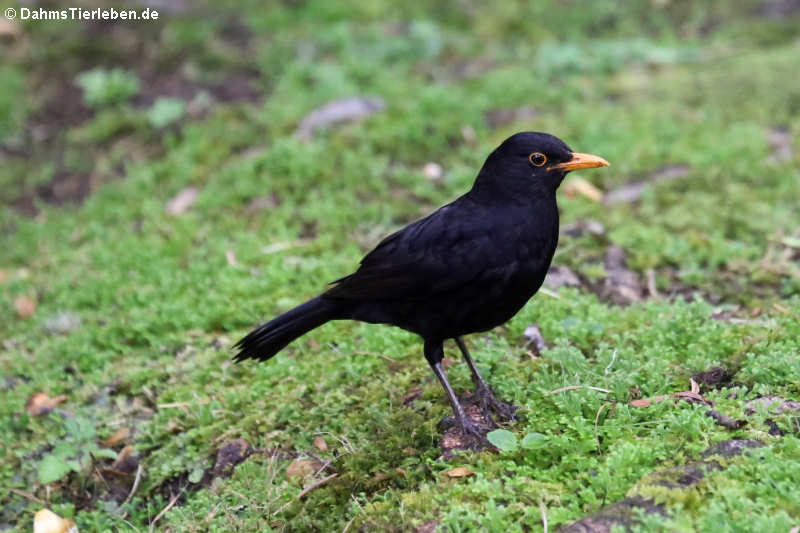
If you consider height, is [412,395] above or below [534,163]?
below

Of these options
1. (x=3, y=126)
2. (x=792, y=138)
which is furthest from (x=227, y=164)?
(x=792, y=138)

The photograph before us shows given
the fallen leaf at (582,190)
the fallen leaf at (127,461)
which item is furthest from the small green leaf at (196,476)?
the fallen leaf at (582,190)

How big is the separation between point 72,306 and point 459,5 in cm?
578

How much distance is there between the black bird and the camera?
A: 365 cm

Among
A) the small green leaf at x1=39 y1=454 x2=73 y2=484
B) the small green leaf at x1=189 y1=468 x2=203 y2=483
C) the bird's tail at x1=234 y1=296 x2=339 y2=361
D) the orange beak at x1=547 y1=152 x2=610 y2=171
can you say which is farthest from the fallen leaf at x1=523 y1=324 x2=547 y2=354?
the small green leaf at x1=39 y1=454 x2=73 y2=484

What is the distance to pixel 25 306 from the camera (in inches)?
226

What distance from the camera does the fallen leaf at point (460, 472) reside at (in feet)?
10.9

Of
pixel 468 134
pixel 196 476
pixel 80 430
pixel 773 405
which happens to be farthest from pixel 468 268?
pixel 468 134

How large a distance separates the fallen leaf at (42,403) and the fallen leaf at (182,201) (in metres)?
2.22

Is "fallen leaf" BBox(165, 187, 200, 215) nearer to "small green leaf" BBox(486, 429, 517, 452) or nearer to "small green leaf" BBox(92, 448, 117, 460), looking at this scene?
"small green leaf" BBox(92, 448, 117, 460)

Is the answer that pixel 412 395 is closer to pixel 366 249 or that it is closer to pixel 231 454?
pixel 231 454

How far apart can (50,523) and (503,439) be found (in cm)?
209

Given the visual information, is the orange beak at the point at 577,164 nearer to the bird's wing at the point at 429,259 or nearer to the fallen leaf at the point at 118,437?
the bird's wing at the point at 429,259

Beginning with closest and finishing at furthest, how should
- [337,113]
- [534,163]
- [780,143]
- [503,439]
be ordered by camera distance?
[503,439] → [534,163] → [780,143] → [337,113]
